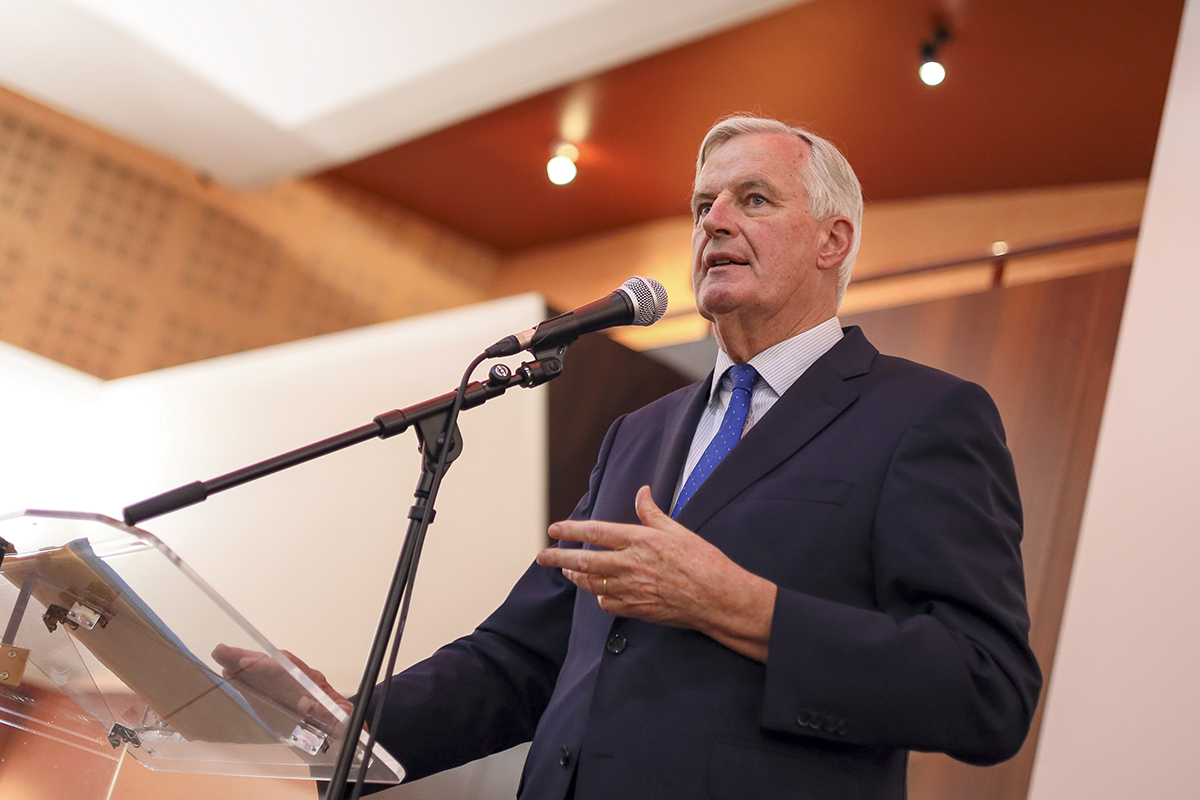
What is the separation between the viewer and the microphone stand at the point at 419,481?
3.75 feet

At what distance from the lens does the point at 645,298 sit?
146 cm

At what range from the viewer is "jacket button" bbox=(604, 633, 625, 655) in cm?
136

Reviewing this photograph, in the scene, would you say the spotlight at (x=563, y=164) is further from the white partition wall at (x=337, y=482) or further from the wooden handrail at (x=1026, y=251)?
the wooden handrail at (x=1026, y=251)

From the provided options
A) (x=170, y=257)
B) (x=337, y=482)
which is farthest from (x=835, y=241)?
(x=170, y=257)

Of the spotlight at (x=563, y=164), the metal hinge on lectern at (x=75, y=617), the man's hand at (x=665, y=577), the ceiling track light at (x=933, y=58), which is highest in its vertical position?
the ceiling track light at (x=933, y=58)

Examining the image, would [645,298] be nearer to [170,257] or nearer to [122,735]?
[122,735]

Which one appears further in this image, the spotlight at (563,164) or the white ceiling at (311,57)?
the spotlight at (563,164)

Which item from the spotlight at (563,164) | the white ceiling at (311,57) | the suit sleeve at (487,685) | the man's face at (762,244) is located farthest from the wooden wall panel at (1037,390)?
the spotlight at (563,164)

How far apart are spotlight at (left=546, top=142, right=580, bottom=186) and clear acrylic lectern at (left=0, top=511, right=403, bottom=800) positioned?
484 cm

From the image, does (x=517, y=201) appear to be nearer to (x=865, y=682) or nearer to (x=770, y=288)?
(x=770, y=288)

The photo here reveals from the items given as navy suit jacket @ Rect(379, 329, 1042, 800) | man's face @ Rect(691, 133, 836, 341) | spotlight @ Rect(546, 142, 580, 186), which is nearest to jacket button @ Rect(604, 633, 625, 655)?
navy suit jacket @ Rect(379, 329, 1042, 800)

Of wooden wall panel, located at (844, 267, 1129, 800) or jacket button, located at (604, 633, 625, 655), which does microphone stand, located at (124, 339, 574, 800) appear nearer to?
jacket button, located at (604, 633, 625, 655)

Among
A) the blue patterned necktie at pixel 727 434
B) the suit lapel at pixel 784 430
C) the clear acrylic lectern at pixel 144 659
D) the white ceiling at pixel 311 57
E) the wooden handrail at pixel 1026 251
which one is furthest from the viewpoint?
the white ceiling at pixel 311 57

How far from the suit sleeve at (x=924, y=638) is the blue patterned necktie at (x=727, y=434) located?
27cm
